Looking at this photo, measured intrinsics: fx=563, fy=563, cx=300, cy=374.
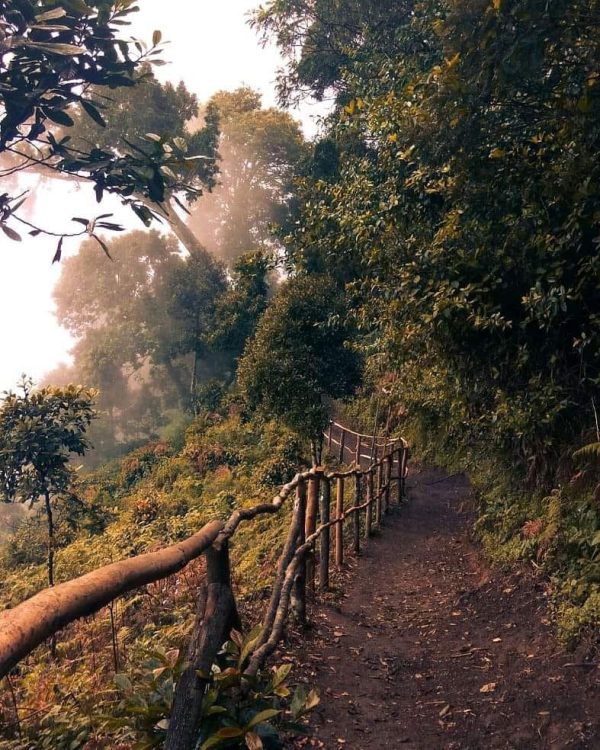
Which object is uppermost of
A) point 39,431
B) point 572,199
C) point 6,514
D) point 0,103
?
point 0,103

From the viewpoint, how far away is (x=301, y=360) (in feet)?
44.2

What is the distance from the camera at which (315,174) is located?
2030 centimetres

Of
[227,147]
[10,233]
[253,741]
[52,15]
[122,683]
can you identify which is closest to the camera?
[253,741]

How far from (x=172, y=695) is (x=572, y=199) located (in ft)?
15.8

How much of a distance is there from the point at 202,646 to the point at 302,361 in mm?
10783

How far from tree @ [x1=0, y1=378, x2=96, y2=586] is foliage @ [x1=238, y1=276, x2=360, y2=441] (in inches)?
180

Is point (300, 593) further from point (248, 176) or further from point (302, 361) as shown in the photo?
point (248, 176)

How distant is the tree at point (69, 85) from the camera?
2.84 meters

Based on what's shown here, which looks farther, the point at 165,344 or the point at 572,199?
the point at 165,344

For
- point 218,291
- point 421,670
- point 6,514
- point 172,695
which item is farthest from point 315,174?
point 6,514

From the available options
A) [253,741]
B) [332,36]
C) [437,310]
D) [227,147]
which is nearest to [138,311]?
[227,147]

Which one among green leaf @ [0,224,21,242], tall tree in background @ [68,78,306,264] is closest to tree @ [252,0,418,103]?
tall tree in background @ [68,78,306,264]

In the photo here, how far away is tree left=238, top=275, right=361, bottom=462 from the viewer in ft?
43.7

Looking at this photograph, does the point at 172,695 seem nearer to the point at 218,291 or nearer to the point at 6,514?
the point at 218,291
